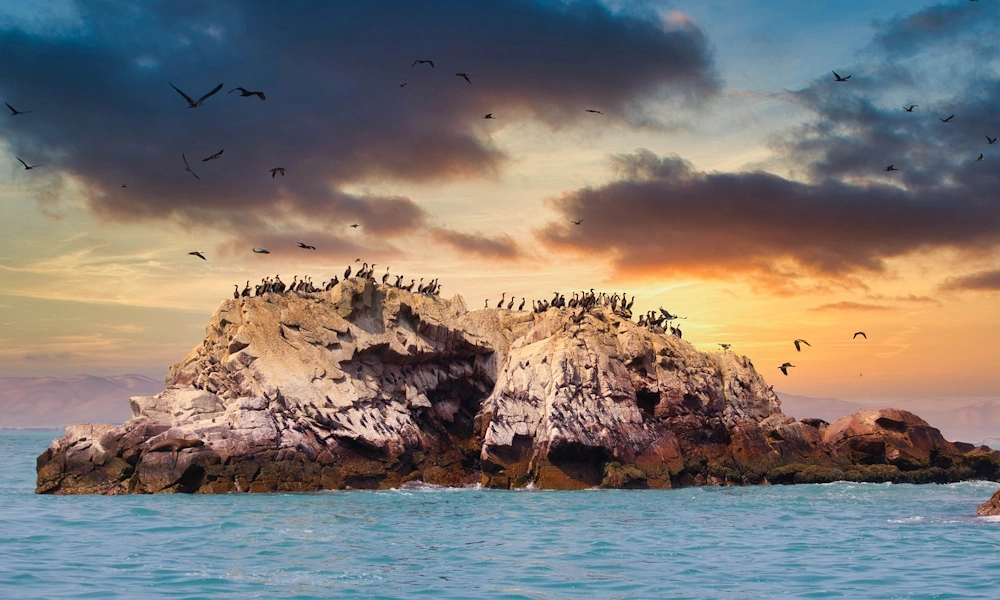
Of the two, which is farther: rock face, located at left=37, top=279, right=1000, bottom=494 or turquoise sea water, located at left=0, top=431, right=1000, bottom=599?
rock face, located at left=37, top=279, right=1000, bottom=494

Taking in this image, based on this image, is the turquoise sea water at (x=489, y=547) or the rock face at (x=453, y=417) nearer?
the turquoise sea water at (x=489, y=547)

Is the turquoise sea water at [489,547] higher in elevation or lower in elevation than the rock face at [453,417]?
lower

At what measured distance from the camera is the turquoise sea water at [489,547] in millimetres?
20656

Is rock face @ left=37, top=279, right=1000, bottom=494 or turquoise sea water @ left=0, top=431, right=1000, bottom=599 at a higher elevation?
rock face @ left=37, top=279, right=1000, bottom=494

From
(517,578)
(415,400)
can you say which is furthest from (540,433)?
(517,578)

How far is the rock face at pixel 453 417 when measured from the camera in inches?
1681

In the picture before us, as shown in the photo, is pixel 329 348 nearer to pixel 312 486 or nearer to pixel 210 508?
pixel 312 486

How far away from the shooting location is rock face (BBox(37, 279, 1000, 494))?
140 ft

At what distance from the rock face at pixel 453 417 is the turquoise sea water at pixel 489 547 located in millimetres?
3389

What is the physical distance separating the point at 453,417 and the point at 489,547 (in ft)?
90.4

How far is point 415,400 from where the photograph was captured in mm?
51375

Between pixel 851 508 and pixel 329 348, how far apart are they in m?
25.6

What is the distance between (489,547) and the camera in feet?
87.2

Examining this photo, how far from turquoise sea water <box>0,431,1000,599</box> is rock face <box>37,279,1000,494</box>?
3.39 m
